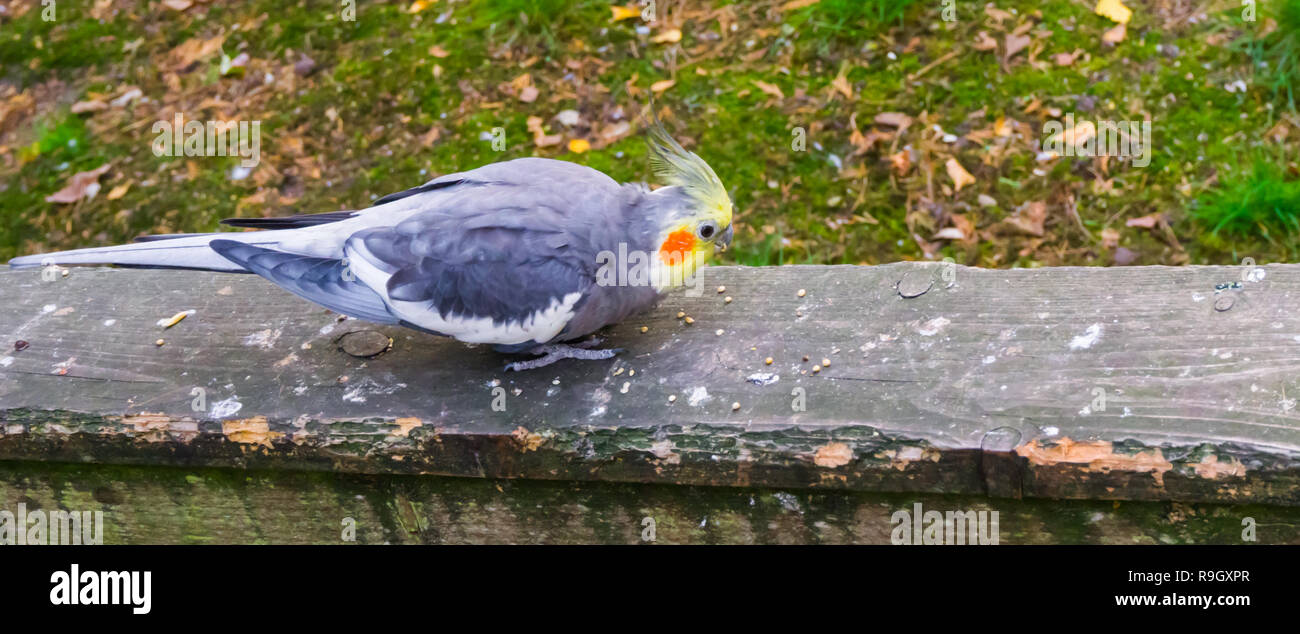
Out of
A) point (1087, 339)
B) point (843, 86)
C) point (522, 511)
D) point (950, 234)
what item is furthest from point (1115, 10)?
point (522, 511)

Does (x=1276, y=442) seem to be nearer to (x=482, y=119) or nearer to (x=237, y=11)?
(x=482, y=119)

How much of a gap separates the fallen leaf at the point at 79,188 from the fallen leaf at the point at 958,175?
4.28m

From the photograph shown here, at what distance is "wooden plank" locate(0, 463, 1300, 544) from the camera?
224cm

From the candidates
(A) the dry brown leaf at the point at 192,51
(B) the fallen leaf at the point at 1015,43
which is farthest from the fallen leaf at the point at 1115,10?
(A) the dry brown leaf at the point at 192,51

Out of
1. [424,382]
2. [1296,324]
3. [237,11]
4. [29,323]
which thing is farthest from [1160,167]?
[237,11]

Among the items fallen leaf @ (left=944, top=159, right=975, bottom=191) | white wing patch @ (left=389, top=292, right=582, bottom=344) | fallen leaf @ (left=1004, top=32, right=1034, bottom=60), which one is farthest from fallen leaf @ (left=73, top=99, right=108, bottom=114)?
fallen leaf @ (left=1004, top=32, right=1034, bottom=60)

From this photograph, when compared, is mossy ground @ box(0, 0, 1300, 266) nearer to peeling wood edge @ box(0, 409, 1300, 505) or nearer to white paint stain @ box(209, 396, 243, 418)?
peeling wood edge @ box(0, 409, 1300, 505)

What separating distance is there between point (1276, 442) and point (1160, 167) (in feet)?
9.34

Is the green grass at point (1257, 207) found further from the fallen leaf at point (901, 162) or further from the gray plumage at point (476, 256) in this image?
the gray plumage at point (476, 256)

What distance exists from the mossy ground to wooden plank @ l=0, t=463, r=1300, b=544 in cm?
225

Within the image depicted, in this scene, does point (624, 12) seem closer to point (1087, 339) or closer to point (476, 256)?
point (476, 256)

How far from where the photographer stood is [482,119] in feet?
17.8

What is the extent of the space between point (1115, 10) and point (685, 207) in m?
3.45

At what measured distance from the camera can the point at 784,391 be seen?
2.48m
